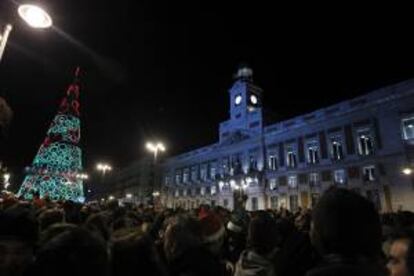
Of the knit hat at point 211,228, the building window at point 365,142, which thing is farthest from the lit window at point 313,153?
the knit hat at point 211,228

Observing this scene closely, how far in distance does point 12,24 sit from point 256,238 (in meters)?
5.33

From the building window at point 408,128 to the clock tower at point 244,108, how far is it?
19.5 meters

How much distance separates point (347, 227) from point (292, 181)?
126ft

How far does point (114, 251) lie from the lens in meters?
2.28

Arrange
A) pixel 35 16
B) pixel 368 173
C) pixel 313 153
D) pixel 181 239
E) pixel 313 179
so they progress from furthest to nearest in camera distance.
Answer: pixel 313 153 → pixel 313 179 → pixel 368 173 → pixel 35 16 → pixel 181 239

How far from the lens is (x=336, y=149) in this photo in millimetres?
35156

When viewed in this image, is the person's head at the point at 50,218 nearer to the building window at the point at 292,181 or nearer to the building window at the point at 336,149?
the building window at the point at 336,149

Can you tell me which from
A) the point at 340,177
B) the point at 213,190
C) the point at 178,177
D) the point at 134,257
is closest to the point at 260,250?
the point at 134,257

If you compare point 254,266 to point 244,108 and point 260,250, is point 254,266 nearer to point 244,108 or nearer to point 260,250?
point 260,250

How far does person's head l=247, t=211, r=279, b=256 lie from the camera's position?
140 inches

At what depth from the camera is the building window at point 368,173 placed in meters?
31.0

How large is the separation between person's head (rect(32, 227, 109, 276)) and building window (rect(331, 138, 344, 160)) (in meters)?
35.9

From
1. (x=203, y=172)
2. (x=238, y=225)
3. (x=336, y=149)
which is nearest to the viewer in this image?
(x=238, y=225)

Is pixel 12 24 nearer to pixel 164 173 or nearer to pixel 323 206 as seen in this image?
pixel 323 206
